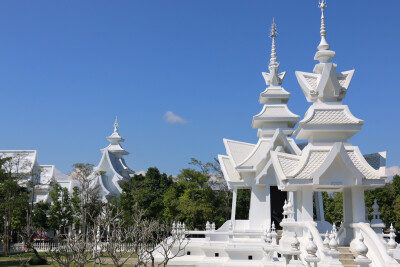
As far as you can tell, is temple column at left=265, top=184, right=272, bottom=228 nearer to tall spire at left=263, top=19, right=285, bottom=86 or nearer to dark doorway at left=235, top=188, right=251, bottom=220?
tall spire at left=263, top=19, right=285, bottom=86

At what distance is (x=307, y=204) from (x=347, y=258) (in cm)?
201

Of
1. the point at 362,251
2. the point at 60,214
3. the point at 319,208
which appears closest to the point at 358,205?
the point at 362,251

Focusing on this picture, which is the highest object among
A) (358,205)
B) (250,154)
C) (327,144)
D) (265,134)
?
(265,134)

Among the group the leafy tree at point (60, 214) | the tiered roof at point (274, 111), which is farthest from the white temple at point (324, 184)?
the leafy tree at point (60, 214)

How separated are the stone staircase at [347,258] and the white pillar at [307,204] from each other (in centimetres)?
136

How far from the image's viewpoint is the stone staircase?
11.4 meters

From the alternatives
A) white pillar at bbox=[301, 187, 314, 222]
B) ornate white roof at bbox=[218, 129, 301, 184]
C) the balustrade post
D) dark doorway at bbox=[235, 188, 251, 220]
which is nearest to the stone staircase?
white pillar at bbox=[301, 187, 314, 222]

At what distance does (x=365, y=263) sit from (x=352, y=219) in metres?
5.84

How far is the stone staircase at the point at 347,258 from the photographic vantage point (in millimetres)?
11434

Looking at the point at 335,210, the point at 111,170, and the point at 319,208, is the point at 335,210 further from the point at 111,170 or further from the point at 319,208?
the point at 111,170

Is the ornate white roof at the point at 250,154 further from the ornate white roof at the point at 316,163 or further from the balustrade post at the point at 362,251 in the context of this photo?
the balustrade post at the point at 362,251

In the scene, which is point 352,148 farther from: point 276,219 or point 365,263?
point 276,219

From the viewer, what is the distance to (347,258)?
11695mm

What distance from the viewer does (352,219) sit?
13336 millimetres
